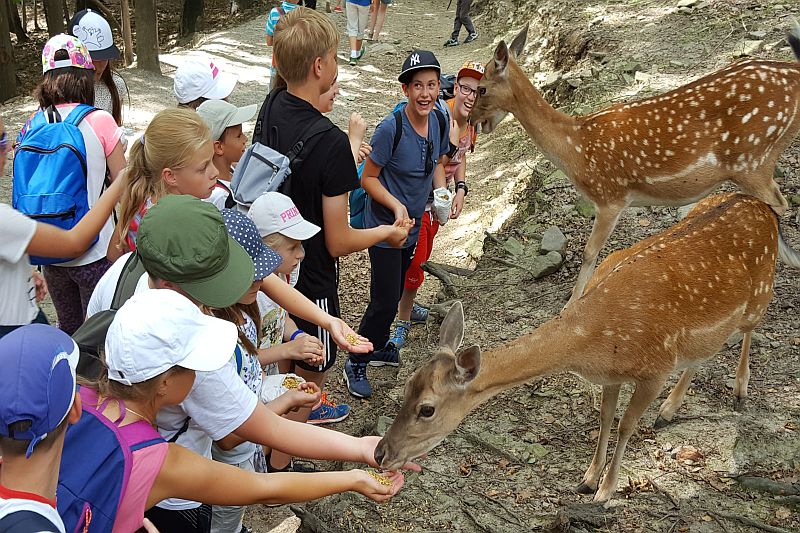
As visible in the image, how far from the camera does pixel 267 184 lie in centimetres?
367

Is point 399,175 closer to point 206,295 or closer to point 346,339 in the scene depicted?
point 346,339

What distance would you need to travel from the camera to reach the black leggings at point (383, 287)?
512 cm

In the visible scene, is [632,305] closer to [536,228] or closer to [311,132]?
[311,132]

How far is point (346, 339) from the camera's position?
135 inches

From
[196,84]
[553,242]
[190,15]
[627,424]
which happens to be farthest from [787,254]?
[190,15]

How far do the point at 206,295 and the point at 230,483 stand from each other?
2.23ft

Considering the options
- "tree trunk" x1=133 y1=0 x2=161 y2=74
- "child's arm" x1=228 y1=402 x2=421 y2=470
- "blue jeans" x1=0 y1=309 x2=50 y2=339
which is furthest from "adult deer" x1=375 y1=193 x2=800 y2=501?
"tree trunk" x1=133 y1=0 x2=161 y2=74

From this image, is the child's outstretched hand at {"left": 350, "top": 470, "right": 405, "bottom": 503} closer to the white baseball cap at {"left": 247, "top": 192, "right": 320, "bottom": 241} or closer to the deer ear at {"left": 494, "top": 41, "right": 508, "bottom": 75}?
the white baseball cap at {"left": 247, "top": 192, "right": 320, "bottom": 241}

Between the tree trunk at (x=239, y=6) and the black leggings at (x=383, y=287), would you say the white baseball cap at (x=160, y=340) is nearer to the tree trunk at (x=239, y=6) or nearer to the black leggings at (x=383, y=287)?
the black leggings at (x=383, y=287)

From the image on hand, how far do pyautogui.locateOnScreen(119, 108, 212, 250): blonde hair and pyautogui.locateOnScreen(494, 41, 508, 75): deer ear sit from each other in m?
3.47

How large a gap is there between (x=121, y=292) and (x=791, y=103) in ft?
16.8

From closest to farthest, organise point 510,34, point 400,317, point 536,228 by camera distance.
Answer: point 400,317 → point 536,228 → point 510,34

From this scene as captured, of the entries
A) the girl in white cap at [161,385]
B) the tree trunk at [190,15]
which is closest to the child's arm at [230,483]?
the girl in white cap at [161,385]

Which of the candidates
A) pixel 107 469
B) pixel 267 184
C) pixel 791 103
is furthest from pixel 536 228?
pixel 107 469
